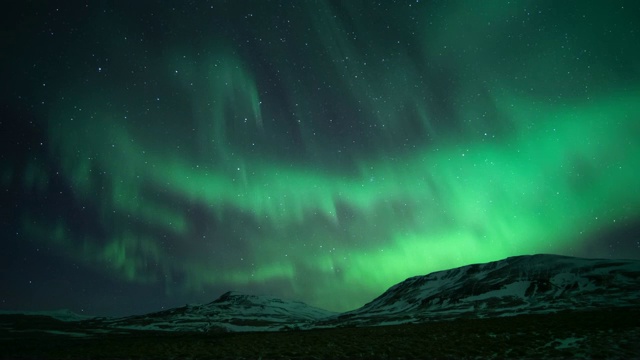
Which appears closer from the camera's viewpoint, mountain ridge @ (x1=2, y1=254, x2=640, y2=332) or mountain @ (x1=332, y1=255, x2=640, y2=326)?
mountain @ (x1=332, y1=255, x2=640, y2=326)

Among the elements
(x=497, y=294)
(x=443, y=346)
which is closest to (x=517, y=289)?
(x=497, y=294)

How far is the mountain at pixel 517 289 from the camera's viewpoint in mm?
108150

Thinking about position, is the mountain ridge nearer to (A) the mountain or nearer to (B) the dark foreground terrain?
(A) the mountain

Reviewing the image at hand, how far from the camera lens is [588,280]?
131m

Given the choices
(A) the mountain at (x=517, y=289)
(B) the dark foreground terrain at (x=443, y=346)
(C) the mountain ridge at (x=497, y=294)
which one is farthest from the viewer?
(C) the mountain ridge at (x=497, y=294)

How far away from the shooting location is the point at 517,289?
143375 millimetres

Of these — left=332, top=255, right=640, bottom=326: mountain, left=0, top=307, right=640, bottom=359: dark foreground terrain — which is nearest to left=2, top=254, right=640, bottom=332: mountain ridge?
left=332, top=255, right=640, bottom=326: mountain

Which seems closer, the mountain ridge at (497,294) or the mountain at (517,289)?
the mountain at (517,289)

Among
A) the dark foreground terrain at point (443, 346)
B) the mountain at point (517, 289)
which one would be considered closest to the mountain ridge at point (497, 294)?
the mountain at point (517, 289)

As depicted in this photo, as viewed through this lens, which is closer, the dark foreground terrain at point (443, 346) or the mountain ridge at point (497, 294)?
the dark foreground terrain at point (443, 346)

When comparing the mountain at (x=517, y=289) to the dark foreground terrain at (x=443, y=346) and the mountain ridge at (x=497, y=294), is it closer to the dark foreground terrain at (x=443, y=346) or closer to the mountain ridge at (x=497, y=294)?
the mountain ridge at (x=497, y=294)

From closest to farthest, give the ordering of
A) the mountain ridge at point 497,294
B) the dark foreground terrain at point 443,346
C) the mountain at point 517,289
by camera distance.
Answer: the dark foreground terrain at point 443,346, the mountain at point 517,289, the mountain ridge at point 497,294

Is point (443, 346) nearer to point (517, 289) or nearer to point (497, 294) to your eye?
point (497, 294)

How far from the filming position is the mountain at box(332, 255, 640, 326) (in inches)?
4258
